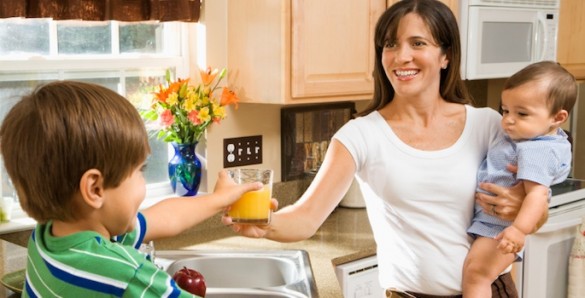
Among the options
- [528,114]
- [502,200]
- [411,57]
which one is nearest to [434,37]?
[411,57]

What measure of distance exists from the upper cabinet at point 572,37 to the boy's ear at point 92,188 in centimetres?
329

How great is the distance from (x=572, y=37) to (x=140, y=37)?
7.54 ft

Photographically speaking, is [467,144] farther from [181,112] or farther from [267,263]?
[181,112]

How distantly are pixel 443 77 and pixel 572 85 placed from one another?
0.32 m

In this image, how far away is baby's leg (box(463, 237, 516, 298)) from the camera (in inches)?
71.1

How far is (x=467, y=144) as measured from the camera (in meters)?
1.87

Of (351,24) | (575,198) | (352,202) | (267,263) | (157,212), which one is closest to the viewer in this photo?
(157,212)

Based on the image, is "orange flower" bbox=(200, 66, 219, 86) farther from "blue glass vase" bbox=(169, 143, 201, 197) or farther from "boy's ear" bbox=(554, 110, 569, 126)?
"boy's ear" bbox=(554, 110, 569, 126)

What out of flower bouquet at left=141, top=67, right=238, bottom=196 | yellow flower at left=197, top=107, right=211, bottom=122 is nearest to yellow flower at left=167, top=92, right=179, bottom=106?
Answer: flower bouquet at left=141, top=67, right=238, bottom=196

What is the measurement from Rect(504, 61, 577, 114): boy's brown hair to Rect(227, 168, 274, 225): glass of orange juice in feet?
2.32

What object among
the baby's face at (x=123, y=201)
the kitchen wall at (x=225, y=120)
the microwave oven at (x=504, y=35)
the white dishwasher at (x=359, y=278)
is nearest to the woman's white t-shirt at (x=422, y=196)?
the white dishwasher at (x=359, y=278)

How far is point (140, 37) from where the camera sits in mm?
2803

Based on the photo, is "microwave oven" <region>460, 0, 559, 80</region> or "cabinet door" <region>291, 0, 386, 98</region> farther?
"microwave oven" <region>460, 0, 559, 80</region>


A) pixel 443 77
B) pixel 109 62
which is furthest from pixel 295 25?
pixel 443 77
